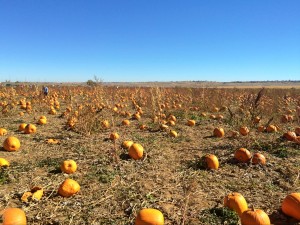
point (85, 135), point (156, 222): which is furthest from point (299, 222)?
point (85, 135)

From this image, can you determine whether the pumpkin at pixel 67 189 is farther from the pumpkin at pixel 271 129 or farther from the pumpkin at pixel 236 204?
the pumpkin at pixel 271 129

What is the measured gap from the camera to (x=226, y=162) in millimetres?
6469

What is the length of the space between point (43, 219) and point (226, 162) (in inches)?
163

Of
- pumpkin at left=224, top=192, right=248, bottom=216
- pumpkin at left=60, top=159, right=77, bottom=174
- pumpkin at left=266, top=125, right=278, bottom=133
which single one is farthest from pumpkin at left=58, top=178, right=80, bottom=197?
pumpkin at left=266, top=125, right=278, bottom=133

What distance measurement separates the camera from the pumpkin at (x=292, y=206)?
4004 millimetres

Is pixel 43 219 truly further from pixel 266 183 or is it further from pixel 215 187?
pixel 266 183

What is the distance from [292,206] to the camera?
4039 mm

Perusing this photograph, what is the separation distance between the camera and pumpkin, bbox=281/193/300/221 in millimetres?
4004

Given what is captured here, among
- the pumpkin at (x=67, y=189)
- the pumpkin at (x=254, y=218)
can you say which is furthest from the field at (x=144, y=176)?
the pumpkin at (x=254, y=218)

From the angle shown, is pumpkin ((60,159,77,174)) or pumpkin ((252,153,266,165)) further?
pumpkin ((252,153,266,165))

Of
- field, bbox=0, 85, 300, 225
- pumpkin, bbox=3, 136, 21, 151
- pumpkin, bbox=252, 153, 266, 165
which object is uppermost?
pumpkin, bbox=3, 136, 21, 151

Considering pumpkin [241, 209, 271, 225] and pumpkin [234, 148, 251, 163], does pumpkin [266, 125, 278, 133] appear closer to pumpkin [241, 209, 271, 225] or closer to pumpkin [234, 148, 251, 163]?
pumpkin [234, 148, 251, 163]

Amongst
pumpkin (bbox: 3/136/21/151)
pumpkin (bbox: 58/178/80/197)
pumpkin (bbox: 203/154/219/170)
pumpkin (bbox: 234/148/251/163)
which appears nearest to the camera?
pumpkin (bbox: 58/178/80/197)

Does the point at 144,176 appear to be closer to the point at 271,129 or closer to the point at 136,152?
the point at 136,152
